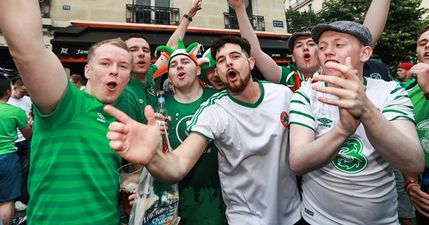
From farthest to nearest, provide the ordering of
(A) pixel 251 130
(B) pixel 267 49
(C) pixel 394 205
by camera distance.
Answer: (B) pixel 267 49 < (A) pixel 251 130 < (C) pixel 394 205

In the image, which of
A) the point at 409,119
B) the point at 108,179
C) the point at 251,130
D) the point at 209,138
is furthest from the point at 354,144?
the point at 108,179

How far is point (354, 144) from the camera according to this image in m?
1.78

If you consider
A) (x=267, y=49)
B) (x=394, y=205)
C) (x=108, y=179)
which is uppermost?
(x=267, y=49)

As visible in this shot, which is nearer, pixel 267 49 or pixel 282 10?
pixel 267 49

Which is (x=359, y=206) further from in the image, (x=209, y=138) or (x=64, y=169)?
(x=64, y=169)

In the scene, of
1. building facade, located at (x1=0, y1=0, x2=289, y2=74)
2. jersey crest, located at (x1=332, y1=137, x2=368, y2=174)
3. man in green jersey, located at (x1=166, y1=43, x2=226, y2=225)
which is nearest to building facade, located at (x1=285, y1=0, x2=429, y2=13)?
building facade, located at (x1=0, y1=0, x2=289, y2=74)

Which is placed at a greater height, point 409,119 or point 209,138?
point 409,119

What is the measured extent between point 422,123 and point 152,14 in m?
11.2

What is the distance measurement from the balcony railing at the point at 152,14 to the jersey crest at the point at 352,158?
36.4 feet

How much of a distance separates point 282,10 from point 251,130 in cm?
1321

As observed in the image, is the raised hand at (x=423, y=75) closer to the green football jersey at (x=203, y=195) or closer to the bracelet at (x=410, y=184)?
the bracelet at (x=410, y=184)

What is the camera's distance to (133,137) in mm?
1354

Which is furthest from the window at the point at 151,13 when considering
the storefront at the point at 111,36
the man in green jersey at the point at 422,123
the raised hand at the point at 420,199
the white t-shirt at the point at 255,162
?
the raised hand at the point at 420,199

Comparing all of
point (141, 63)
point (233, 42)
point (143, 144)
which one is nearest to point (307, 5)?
point (141, 63)
